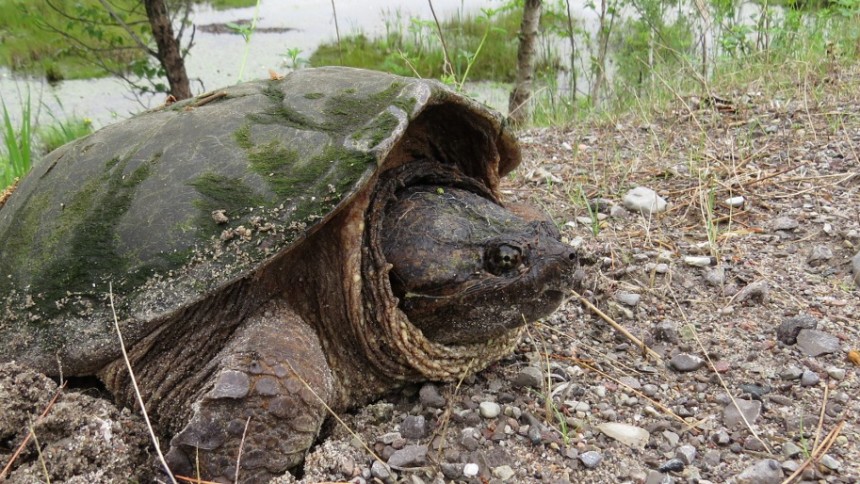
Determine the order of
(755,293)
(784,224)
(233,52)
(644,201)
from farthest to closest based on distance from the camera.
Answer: (233,52)
(644,201)
(784,224)
(755,293)

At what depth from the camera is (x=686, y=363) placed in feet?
6.89

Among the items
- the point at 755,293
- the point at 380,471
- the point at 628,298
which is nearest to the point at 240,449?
the point at 380,471

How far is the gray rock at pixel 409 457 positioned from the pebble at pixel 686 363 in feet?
2.89

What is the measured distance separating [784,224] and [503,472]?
182 cm

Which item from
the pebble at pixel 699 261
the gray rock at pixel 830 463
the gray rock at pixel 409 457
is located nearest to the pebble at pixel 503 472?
the gray rock at pixel 409 457

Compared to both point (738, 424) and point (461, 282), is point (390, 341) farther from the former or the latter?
point (738, 424)

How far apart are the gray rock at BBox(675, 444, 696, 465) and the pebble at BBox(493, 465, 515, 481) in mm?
432

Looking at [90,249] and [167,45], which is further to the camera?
[167,45]

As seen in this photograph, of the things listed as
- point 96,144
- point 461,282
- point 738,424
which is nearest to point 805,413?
point 738,424

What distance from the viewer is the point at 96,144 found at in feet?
6.97

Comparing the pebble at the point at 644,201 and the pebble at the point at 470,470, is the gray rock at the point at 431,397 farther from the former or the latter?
the pebble at the point at 644,201

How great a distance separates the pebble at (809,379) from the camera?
6.30ft

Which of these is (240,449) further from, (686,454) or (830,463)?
(830,463)

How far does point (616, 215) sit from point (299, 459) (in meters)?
1.98
